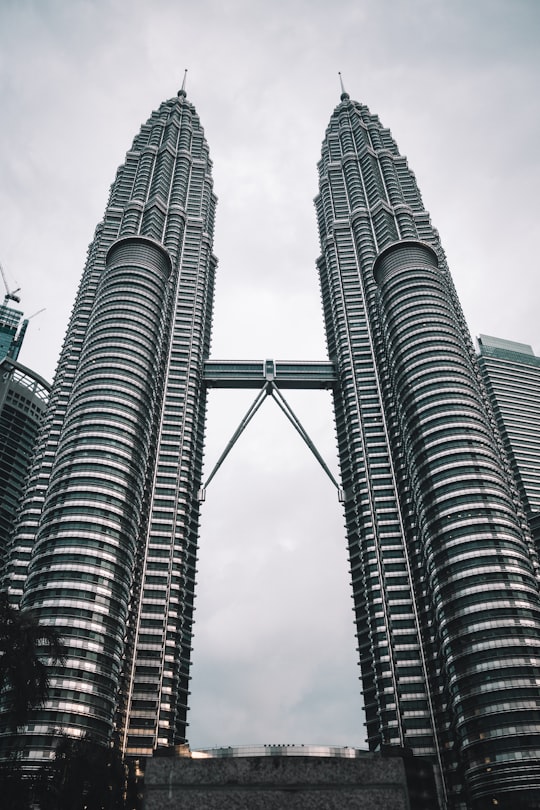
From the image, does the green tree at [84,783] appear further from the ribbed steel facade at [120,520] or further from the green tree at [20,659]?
the green tree at [20,659]

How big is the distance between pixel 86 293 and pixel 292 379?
68.9 meters

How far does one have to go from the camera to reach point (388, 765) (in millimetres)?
23922

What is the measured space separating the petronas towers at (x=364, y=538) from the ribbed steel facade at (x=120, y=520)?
0.39 metres

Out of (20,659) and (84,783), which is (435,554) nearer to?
(84,783)

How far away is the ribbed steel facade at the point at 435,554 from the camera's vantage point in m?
100

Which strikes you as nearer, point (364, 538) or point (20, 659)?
point (20, 659)

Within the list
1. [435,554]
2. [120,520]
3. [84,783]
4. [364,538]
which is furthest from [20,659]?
[364,538]

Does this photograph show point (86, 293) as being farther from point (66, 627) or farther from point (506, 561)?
point (506, 561)

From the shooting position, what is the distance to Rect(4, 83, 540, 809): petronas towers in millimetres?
103938

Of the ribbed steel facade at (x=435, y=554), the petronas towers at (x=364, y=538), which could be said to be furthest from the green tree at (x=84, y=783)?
the ribbed steel facade at (x=435, y=554)

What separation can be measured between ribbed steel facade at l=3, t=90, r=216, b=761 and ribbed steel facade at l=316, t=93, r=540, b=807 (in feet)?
141

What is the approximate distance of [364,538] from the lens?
494 feet

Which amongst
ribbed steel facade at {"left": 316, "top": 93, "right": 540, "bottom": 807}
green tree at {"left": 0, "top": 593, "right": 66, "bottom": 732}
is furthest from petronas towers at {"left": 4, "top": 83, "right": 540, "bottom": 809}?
green tree at {"left": 0, "top": 593, "right": 66, "bottom": 732}

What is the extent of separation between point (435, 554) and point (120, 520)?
199ft
